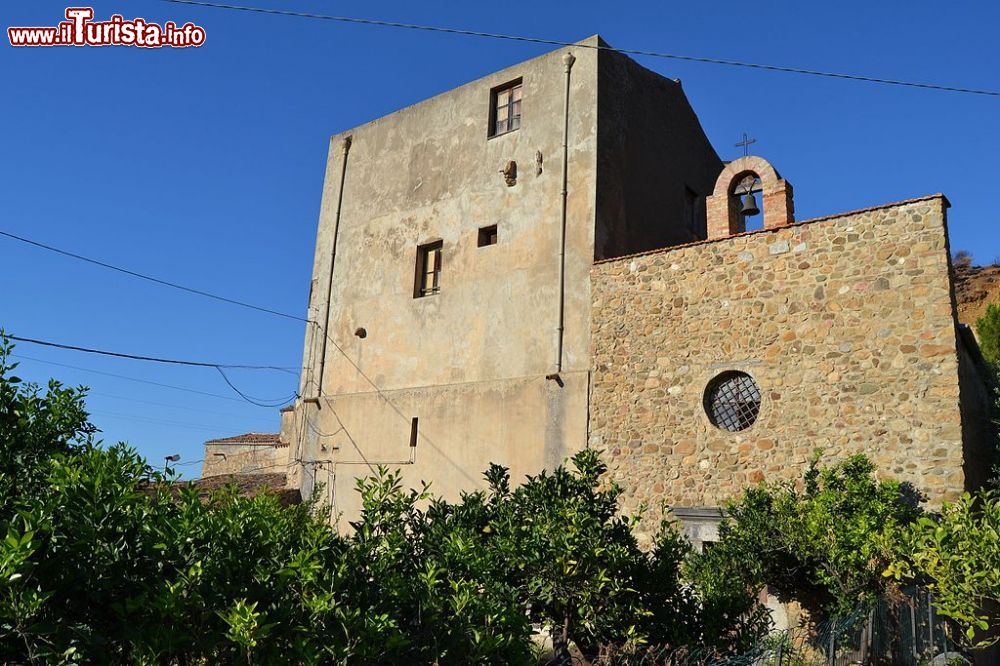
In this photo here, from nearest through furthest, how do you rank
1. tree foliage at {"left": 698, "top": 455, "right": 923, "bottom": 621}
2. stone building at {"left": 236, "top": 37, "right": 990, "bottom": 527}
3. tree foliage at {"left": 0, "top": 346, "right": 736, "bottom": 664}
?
tree foliage at {"left": 0, "top": 346, "right": 736, "bottom": 664} < tree foliage at {"left": 698, "top": 455, "right": 923, "bottom": 621} < stone building at {"left": 236, "top": 37, "right": 990, "bottom": 527}

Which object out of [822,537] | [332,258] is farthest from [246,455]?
[822,537]

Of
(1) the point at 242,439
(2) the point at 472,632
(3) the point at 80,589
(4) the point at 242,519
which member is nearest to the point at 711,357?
(2) the point at 472,632

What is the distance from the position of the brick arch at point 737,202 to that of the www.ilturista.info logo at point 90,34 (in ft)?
27.1

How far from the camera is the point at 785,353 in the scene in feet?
35.1

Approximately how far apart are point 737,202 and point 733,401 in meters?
3.56

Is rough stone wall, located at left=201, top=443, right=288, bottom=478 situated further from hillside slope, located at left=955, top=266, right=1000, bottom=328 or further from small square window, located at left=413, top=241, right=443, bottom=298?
hillside slope, located at left=955, top=266, right=1000, bottom=328

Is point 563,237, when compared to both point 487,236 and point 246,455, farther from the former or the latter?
point 246,455

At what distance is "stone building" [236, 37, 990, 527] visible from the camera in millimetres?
10047

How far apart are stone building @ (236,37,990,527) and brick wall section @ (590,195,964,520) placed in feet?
0.09

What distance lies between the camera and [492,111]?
588 inches

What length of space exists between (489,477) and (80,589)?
4.31 metres

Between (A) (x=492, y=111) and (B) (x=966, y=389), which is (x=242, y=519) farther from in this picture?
(A) (x=492, y=111)

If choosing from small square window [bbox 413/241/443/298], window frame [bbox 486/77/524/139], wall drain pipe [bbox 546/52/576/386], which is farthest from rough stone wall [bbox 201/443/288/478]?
wall drain pipe [bbox 546/52/576/386]

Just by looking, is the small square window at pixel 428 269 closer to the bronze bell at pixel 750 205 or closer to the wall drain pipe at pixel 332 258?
the wall drain pipe at pixel 332 258
